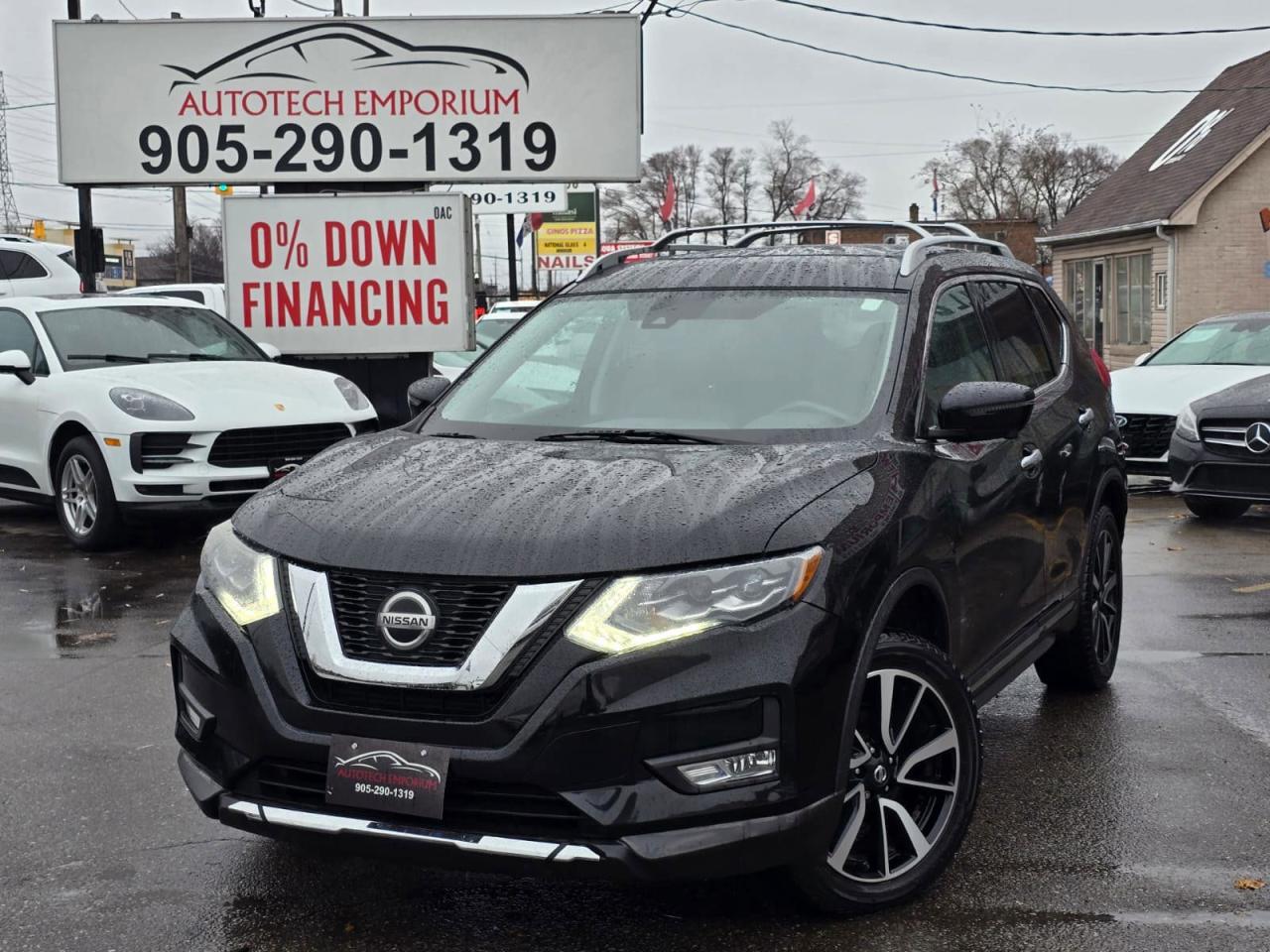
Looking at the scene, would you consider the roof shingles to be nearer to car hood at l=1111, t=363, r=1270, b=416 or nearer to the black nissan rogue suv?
car hood at l=1111, t=363, r=1270, b=416

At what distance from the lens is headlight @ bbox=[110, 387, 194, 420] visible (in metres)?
9.41

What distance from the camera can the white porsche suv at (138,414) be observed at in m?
9.37

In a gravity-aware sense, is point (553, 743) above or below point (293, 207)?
below

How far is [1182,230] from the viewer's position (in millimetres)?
28734

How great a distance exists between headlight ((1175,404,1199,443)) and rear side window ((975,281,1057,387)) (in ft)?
18.2

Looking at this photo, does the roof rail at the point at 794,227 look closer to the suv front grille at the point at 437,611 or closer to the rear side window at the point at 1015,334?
the rear side window at the point at 1015,334

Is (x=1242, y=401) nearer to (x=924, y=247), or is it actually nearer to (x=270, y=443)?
(x=924, y=247)

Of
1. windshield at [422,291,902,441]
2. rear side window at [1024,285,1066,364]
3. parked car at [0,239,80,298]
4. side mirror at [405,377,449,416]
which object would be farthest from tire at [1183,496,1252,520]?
parked car at [0,239,80,298]

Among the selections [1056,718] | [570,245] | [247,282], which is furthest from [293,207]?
[570,245]

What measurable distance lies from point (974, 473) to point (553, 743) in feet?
5.90

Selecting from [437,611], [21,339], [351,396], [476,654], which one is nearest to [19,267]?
[21,339]

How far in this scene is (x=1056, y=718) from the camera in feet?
18.5

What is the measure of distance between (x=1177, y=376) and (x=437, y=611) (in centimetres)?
1080

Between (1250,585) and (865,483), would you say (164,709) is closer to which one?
(865,483)
